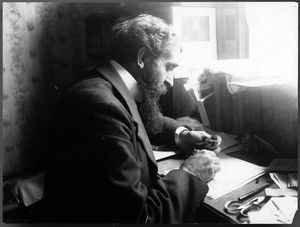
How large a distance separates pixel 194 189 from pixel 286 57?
0.52 meters

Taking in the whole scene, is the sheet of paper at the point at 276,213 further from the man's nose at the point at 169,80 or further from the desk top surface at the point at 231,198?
the man's nose at the point at 169,80

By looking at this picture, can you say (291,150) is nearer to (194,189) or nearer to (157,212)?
(194,189)

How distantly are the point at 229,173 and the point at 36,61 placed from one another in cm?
71

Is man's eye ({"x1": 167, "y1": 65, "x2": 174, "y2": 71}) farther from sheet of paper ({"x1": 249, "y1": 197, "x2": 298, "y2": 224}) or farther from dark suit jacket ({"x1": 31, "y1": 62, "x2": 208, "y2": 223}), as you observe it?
sheet of paper ({"x1": 249, "y1": 197, "x2": 298, "y2": 224})

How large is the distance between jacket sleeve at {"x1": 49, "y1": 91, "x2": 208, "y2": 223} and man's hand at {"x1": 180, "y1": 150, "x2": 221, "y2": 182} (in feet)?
0.15

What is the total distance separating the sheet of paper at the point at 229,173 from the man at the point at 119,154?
3 centimetres

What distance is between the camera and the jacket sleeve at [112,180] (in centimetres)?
81

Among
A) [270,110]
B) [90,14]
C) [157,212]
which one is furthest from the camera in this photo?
[270,110]

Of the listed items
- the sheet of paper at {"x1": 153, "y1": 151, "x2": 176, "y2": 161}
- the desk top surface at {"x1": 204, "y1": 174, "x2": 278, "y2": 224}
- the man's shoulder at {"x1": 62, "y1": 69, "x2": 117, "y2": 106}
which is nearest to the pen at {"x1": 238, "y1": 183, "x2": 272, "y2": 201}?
the desk top surface at {"x1": 204, "y1": 174, "x2": 278, "y2": 224}

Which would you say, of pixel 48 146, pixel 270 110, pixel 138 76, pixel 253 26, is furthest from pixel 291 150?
pixel 48 146

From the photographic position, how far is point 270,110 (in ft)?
3.54

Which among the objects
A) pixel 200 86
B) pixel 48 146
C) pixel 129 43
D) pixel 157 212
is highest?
pixel 129 43

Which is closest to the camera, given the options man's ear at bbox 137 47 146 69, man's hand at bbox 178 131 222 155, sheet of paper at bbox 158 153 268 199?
sheet of paper at bbox 158 153 268 199

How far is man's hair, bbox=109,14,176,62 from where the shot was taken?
3.29ft
